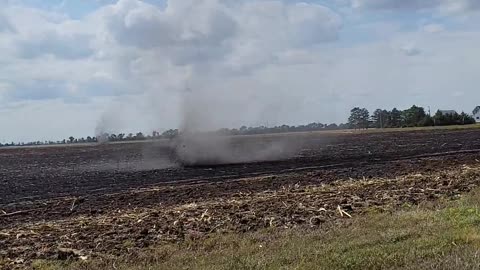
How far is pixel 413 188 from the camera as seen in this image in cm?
1791

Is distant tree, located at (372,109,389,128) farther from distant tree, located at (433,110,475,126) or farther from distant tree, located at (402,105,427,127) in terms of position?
distant tree, located at (433,110,475,126)

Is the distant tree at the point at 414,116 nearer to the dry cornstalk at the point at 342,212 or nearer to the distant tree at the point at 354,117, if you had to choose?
the distant tree at the point at 354,117

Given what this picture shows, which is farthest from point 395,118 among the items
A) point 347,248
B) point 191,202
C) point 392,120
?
point 347,248

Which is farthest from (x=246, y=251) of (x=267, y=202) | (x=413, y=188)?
(x=413, y=188)

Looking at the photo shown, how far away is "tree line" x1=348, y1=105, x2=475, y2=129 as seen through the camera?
121 m

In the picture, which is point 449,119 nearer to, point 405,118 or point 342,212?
point 405,118

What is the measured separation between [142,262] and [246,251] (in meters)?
1.78

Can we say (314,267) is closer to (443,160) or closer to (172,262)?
(172,262)

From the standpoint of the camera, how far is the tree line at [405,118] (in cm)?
12100

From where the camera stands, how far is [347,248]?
370 inches

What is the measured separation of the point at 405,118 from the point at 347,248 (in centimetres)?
13608

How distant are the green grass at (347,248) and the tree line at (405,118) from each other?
114 m

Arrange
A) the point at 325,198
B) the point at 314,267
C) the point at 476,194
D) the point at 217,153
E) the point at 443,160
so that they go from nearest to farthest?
the point at 314,267 → the point at 476,194 → the point at 325,198 → the point at 443,160 → the point at 217,153

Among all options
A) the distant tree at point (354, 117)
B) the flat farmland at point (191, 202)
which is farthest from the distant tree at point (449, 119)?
the flat farmland at point (191, 202)
